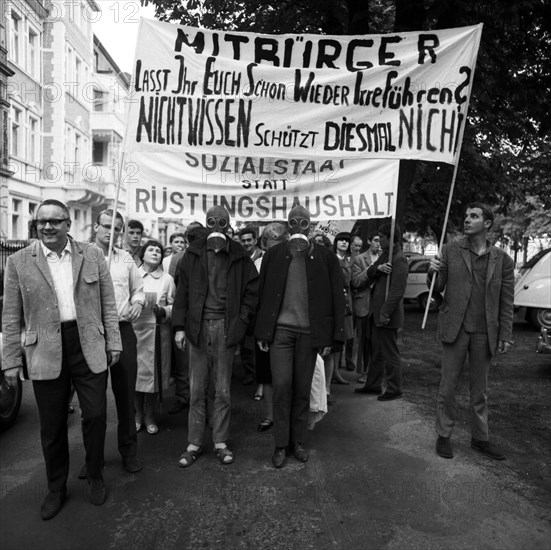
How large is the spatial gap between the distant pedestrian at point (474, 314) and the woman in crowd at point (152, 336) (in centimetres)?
251

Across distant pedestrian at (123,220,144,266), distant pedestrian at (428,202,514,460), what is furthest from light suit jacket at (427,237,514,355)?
distant pedestrian at (123,220,144,266)

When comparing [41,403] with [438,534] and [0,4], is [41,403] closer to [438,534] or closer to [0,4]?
[438,534]

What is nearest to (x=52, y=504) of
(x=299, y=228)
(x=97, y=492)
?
(x=97, y=492)

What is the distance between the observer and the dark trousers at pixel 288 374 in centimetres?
450

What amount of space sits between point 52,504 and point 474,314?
3.46 meters

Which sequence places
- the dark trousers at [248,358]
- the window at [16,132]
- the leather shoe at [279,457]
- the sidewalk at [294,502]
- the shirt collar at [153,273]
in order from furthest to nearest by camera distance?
the window at [16,132] → the dark trousers at [248,358] → the shirt collar at [153,273] → the leather shoe at [279,457] → the sidewalk at [294,502]

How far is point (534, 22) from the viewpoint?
8.59 meters

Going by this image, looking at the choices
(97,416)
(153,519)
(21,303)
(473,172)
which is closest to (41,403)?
(97,416)

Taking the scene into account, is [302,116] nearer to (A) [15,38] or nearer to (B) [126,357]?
(B) [126,357]

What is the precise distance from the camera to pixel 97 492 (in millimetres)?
3842

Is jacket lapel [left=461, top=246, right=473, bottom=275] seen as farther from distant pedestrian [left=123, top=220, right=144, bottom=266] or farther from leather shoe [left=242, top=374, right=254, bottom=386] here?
leather shoe [left=242, top=374, right=254, bottom=386]

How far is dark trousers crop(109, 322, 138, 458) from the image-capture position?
4293mm

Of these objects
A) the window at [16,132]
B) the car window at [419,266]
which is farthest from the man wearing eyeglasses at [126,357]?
the window at [16,132]

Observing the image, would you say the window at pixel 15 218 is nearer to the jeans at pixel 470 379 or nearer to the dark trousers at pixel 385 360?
the dark trousers at pixel 385 360
